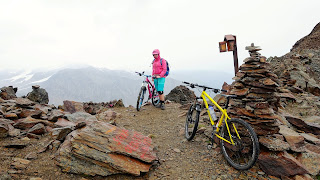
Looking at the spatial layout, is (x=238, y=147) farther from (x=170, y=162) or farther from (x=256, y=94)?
(x=170, y=162)

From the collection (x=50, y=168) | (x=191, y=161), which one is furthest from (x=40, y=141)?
(x=191, y=161)

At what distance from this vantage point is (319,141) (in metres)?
5.95

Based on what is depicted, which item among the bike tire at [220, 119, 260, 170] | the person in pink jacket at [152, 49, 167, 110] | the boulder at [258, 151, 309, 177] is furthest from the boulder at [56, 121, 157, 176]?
the person in pink jacket at [152, 49, 167, 110]

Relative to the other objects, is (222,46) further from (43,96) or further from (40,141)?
(43,96)

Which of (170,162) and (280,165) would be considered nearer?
(280,165)

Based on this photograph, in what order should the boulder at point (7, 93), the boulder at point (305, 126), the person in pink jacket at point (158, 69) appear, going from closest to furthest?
the boulder at point (305, 126) < the boulder at point (7, 93) < the person in pink jacket at point (158, 69)

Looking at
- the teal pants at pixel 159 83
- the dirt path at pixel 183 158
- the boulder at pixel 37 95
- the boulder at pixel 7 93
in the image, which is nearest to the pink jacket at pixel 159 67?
the teal pants at pixel 159 83

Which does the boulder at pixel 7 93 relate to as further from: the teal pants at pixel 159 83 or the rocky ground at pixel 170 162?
the teal pants at pixel 159 83

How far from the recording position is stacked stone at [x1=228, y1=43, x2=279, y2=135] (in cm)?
502

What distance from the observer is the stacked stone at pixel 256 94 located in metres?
5.02

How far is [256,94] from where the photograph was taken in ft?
17.4

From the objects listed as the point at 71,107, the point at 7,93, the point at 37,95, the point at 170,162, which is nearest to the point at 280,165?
the point at 170,162

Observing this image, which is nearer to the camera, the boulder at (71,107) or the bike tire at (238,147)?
the bike tire at (238,147)

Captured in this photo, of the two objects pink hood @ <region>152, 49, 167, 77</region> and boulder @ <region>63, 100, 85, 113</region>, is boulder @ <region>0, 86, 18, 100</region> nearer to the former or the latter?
boulder @ <region>63, 100, 85, 113</region>
